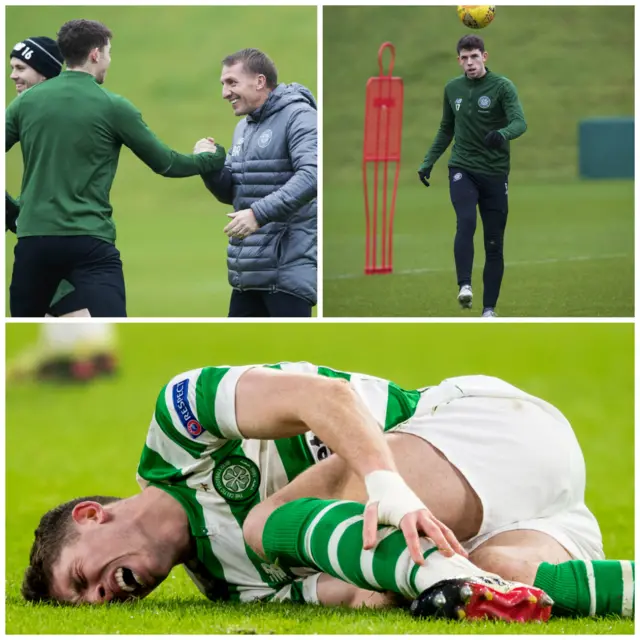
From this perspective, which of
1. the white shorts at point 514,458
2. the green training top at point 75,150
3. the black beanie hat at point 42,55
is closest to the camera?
the white shorts at point 514,458

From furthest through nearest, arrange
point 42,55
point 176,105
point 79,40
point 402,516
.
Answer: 1. point 176,105
2. point 42,55
3. point 79,40
4. point 402,516

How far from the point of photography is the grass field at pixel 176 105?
18.7 feet

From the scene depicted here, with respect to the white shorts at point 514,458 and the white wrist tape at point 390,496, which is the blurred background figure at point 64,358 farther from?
the white wrist tape at point 390,496

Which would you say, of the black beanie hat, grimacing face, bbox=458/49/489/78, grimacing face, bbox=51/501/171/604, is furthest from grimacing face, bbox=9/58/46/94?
grimacing face, bbox=51/501/171/604

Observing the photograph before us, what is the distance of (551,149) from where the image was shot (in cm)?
975

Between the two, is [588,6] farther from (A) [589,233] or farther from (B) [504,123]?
(A) [589,233]

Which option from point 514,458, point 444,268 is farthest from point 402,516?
point 444,268

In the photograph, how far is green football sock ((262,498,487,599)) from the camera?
10.8 ft

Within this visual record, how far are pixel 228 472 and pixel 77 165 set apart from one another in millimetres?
1978

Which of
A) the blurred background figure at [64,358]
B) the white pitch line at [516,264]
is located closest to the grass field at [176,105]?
the white pitch line at [516,264]

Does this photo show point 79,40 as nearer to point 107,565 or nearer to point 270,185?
point 270,185

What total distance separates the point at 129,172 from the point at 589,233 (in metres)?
4.51

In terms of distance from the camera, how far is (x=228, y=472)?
3.90m

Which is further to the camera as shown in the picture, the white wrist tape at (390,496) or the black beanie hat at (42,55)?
the black beanie hat at (42,55)
